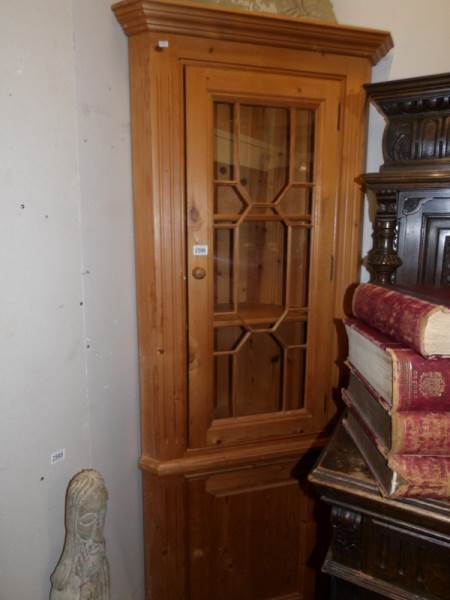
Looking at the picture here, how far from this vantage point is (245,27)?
45.8 inches

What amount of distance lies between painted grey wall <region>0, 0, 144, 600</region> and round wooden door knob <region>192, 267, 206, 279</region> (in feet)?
0.61

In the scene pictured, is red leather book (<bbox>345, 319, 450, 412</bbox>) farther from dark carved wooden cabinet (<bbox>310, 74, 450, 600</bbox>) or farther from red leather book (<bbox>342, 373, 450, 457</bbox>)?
dark carved wooden cabinet (<bbox>310, 74, 450, 600</bbox>)

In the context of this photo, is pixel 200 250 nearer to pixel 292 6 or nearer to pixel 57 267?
pixel 57 267

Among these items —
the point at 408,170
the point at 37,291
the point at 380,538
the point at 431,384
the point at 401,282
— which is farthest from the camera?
the point at 401,282

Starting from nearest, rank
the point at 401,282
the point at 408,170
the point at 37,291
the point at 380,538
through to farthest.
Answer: the point at 380,538, the point at 37,291, the point at 408,170, the point at 401,282

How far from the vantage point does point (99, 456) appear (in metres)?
1.28

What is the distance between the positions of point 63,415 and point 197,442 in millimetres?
404

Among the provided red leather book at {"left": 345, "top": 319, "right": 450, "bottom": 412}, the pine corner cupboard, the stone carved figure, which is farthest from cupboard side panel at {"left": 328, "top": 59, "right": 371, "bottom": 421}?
the stone carved figure

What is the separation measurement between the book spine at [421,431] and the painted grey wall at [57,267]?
2.56ft

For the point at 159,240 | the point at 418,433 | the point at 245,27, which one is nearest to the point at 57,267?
the point at 159,240

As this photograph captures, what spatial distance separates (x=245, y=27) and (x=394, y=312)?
2.68 ft

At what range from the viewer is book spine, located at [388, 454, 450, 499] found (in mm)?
832

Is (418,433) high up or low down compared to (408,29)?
down

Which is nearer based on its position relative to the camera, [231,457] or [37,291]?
[37,291]
